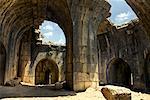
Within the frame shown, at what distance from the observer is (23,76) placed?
56.4ft

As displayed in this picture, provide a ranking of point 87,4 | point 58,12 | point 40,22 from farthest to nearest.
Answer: point 40,22 → point 58,12 → point 87,4

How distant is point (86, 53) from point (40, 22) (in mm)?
5685

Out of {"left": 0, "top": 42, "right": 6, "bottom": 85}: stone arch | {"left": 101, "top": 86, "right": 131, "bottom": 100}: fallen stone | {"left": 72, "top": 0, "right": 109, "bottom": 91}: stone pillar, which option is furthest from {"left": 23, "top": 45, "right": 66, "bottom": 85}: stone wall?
{"left": 101, "top": 86, "right": 131, "bottom": 100}: fallen stone

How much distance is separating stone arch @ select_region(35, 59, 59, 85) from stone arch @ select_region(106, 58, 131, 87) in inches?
227

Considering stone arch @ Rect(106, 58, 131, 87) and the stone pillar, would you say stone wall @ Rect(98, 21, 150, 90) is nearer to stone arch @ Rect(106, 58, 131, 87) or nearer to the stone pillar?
stone arch @ Rect(106, 58, 131, 87)

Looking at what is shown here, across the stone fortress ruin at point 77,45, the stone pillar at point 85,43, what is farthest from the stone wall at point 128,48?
the stone pillar at point 85,43

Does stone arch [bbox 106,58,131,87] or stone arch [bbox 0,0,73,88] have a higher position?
stone arch [bbox 0,0,73,88]

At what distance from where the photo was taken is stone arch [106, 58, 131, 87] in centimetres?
1898

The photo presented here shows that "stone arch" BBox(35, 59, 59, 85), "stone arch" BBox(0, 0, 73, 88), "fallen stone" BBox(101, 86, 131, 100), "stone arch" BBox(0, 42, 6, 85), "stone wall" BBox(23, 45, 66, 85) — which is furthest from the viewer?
"stone arch" BBox(35, 59, 59, 85)

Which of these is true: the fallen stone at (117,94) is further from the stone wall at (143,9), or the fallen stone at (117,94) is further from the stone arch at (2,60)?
the stone arch at (2,60)

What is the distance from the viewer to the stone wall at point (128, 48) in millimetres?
16375

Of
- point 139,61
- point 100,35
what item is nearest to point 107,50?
point 100,35

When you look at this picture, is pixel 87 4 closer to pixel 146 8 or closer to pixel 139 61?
pixel 146 8

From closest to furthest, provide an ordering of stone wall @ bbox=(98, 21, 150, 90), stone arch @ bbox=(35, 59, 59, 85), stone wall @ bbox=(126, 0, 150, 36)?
1. stone wall @ bbox=(126, 0, 150, 36)
2. stone wall @ bbox=(98, 21, 150, 90)
3. stone arch @ bbox=(35, 59, 59, 85)
